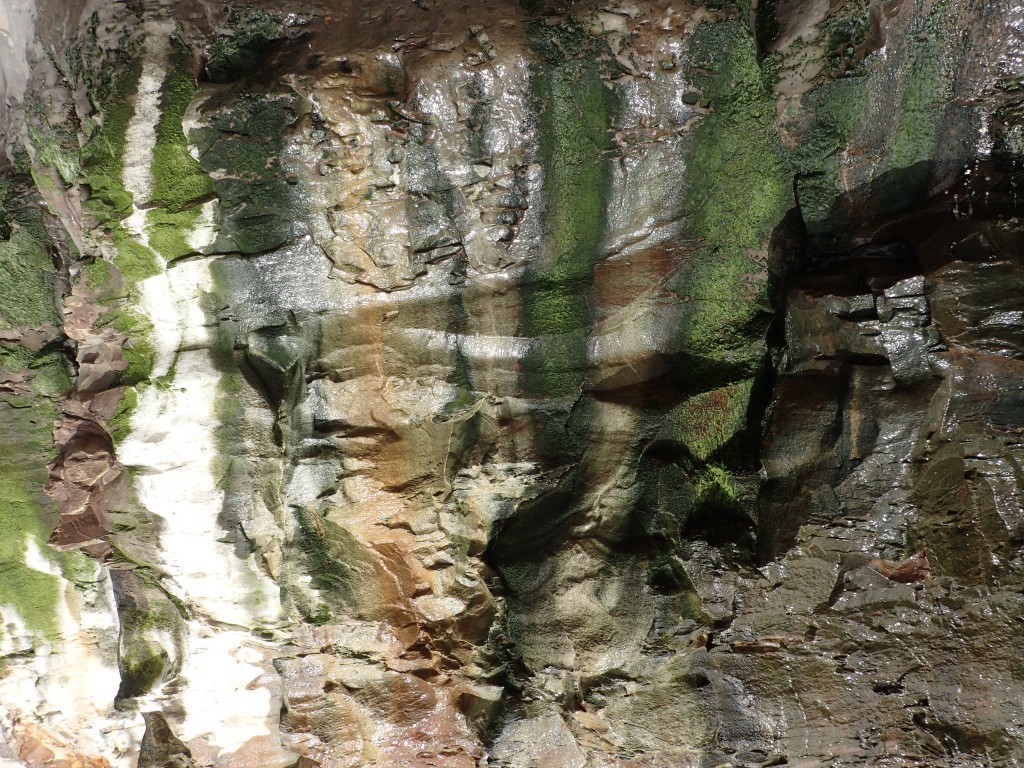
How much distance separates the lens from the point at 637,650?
157 inches

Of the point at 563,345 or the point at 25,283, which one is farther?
the point at 25,283

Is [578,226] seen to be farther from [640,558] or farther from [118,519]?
[118,519]

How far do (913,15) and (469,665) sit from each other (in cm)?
444

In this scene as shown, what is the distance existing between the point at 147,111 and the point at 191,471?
6.72 ft

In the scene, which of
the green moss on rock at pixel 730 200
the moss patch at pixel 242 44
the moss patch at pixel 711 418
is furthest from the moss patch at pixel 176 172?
the moss patch at pixel 711 418

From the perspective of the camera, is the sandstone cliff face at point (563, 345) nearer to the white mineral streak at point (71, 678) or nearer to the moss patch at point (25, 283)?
the moss patch at point (25, 283)

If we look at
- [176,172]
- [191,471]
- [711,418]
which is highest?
[176,172]

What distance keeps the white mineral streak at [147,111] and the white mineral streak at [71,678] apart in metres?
3.20

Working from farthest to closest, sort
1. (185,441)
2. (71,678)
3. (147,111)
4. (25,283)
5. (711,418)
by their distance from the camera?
(71,678)
(25,283)
(185,441)
(711,418)
(147,111)

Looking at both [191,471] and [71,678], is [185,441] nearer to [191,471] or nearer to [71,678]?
[191,471]

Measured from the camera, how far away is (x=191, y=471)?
420cm

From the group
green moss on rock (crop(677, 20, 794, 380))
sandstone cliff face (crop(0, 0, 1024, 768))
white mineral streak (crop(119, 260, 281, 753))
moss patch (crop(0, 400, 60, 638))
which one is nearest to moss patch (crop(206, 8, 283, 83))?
sandstone cliff face (crop(0, 0, 1024, 768))

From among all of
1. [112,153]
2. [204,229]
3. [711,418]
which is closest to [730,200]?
[711,418]

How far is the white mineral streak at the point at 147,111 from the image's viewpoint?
373 cm
